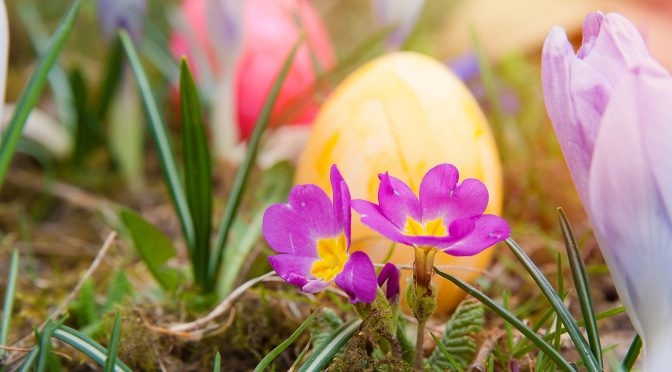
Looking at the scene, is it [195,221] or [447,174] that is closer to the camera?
[447,174]

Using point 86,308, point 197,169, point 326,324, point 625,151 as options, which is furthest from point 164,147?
point 625,151

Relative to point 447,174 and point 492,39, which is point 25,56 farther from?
point 447,174

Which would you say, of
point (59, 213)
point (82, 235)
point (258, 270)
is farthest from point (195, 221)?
point (59, 213)

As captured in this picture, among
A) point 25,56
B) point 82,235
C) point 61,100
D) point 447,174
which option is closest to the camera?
point 447,174

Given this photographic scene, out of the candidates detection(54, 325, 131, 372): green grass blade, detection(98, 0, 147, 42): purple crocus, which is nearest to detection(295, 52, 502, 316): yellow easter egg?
detection(54, 325, 131, 372): green grass blade

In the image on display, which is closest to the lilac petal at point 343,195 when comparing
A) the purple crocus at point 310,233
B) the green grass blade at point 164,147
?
the purple crocus at point 310,233

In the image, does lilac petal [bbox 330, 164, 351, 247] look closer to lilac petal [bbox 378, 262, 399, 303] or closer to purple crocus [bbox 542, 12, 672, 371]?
lilac petal [bbox 378, 262, 399, 303]

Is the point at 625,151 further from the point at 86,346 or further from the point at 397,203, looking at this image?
the point at 86,346
